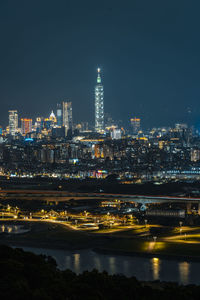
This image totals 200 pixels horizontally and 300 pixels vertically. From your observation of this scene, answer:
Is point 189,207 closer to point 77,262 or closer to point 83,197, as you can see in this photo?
point 83,197

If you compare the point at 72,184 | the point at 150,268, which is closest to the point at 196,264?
the point at 150,268

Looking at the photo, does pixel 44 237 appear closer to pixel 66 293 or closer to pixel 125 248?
pixel 125 248

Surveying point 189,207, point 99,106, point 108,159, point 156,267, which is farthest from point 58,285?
point 99,106

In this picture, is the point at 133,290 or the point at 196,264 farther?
the point at 196,264

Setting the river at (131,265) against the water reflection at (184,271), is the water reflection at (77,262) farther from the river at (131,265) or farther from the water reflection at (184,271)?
the water reflection at (184,271)

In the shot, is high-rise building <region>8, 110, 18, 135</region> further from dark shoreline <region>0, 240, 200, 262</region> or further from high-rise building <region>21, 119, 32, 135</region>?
dark shoreline <region>0, 240, 200, 262</region>

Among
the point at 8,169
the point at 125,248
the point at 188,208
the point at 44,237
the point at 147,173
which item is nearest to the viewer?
the point at 125,248

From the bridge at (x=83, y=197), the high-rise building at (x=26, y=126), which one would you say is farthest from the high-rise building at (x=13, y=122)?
the bridge at (x=83, y=197)

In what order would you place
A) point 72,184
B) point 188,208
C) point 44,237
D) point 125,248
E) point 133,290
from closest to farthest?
point 133,290, point 125,248, point 44,237, point 188,208, point 72,184
